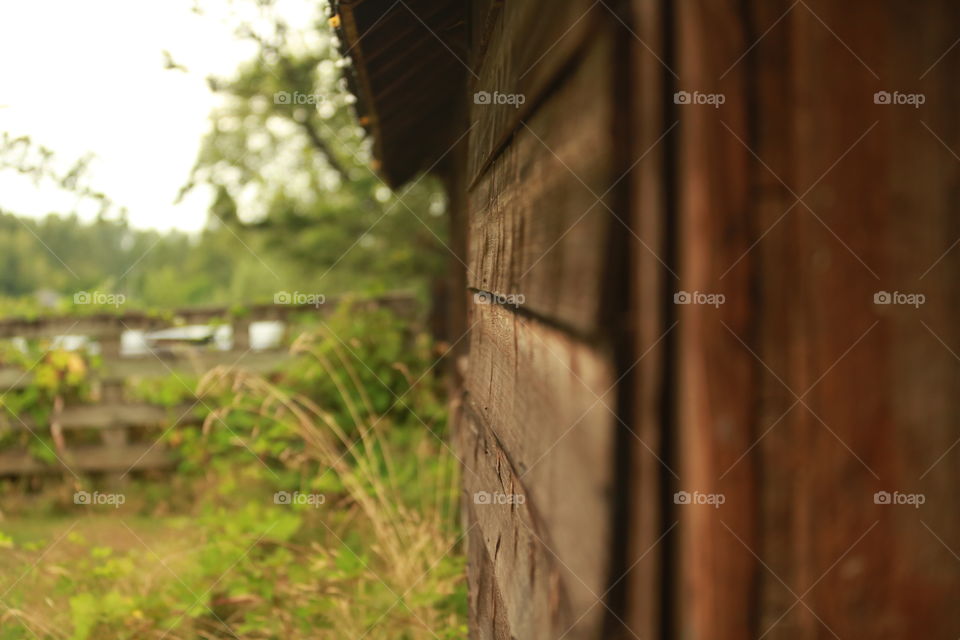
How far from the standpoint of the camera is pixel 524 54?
1.13 metres

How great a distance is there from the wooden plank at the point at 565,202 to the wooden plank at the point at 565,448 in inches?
2.1

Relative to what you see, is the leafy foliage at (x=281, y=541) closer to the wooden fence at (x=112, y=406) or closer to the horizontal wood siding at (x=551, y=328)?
the wooden fence at (x=112, y=406)

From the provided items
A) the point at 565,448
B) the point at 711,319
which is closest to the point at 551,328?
the point at 565,448

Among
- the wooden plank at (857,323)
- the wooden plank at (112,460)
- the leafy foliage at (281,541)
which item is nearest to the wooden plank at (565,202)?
the wooden plank at (857,323)

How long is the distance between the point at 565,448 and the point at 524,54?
66 cm

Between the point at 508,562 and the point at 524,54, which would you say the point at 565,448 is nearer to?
the point at 508,562

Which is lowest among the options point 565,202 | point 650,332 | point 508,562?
point 508,562

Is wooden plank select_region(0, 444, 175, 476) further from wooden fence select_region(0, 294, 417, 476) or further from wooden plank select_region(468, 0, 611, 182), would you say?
wooden plank select_region(468, 0, 611, 182)

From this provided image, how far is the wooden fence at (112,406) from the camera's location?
606cm

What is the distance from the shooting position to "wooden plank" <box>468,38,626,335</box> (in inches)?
28.8

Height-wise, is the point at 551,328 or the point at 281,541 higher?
the point at 551,328

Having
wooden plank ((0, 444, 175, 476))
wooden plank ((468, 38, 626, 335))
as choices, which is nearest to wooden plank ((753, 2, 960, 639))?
wooden plank ((468, 38, 626, 335))

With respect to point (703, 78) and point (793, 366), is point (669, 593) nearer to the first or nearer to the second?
point (793, 366)

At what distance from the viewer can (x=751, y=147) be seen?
0.69m
